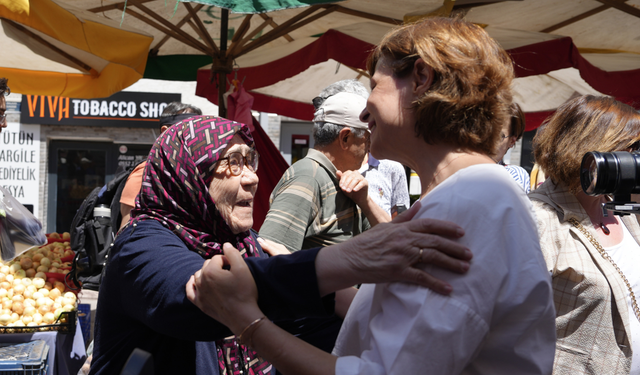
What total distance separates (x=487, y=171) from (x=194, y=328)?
78 centimetres

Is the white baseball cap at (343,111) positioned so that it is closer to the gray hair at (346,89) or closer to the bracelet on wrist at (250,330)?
the gray hair at (346,89)

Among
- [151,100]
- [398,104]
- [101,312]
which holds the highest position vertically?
[151,100]

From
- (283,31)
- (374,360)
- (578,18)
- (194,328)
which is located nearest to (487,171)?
(374,360)

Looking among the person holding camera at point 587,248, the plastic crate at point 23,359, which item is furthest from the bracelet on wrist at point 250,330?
the plastic crate at point 23,359

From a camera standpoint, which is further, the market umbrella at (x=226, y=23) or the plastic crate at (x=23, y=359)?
the market umbrella at (x=226, y=23)

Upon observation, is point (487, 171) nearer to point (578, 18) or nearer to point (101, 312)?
point (101, 312)

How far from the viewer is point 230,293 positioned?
112 centimetres

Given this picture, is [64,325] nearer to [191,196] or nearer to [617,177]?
[191,196]

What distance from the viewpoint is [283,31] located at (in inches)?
189

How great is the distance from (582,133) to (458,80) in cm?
123

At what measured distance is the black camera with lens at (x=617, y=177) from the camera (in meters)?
1.59

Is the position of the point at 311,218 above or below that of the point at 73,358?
above

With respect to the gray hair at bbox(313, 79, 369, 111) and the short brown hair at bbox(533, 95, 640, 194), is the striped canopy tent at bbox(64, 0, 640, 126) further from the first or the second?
the short brown hair at bbox(533, 95, 640, 194)

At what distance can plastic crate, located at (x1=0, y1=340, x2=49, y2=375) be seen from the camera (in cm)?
255
